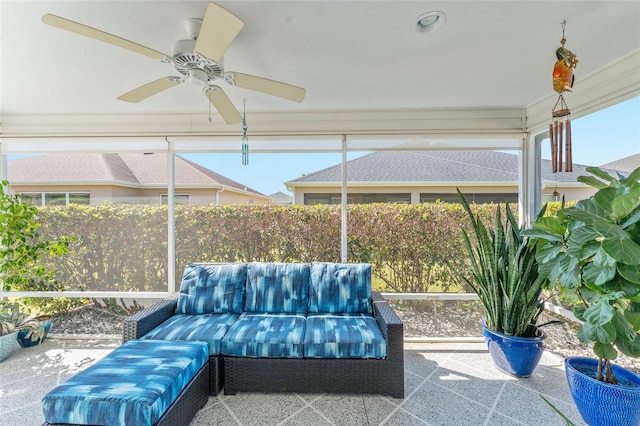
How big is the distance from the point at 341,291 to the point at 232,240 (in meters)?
1.62

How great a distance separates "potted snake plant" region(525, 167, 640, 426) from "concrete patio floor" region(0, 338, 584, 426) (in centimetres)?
34

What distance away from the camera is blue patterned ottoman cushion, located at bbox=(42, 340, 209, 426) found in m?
1.53

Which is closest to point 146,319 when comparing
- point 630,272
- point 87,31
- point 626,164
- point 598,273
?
point 87,31

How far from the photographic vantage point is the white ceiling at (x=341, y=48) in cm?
171

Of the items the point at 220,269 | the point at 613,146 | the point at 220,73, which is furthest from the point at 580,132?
the point at 220,269

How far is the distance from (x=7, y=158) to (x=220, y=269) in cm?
331

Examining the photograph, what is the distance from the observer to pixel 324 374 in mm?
2215

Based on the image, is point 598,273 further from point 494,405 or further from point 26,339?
point 26,339

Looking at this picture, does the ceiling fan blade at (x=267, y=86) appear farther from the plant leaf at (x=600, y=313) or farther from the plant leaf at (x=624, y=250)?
the plant leaf at (x=600, y=313)

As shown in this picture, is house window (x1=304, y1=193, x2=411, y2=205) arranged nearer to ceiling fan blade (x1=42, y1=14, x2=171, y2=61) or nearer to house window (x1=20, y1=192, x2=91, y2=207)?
ceiling fan blade (x1=42, y1=14, x2=171, y2=61)

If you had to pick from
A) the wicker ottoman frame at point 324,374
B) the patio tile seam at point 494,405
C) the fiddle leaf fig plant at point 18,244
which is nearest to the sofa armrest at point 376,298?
the wicker ottoman frame at point 324,374

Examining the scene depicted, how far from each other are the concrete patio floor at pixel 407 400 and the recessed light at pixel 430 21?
268cm

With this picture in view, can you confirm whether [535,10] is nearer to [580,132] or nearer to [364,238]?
[580,132]

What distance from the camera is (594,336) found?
5.61 ft
